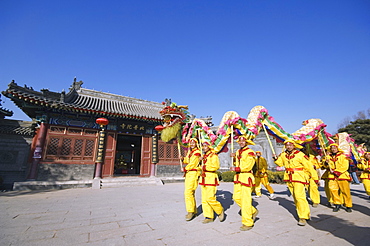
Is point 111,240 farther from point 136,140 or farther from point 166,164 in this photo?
point 136,140

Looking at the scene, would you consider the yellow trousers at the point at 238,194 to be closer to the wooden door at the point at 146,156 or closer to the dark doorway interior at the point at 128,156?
the wooden door at the point at 146,156

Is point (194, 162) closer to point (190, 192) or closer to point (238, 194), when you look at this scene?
point (190, 192)

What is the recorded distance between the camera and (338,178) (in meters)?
5.14

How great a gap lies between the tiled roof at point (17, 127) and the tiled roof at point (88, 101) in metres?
2.49

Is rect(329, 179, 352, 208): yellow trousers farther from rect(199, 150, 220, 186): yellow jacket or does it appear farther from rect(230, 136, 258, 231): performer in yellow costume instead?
rect(199, 150, 220, 186): yellow jacket

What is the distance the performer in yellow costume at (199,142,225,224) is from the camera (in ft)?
12.3

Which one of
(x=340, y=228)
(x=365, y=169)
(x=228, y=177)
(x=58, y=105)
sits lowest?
(x=340, y=228)

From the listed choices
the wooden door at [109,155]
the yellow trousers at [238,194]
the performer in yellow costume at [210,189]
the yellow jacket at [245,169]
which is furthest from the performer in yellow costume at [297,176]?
the wooden door at [109,155]

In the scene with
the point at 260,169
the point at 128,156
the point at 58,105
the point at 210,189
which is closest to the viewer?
the point at 210,189

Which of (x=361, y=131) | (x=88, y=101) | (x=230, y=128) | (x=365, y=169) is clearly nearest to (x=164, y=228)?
(x=230, y=128)

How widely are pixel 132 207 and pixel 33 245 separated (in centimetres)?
271

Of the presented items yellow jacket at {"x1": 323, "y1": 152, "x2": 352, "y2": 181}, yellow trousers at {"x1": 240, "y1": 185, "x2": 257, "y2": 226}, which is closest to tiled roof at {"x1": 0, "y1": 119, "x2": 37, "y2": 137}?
yellow trousers at {"x1": 240, "y1": 185, "x2": 257, "y2": 226}

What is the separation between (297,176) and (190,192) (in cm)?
249

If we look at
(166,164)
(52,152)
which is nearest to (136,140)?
(166,164)
